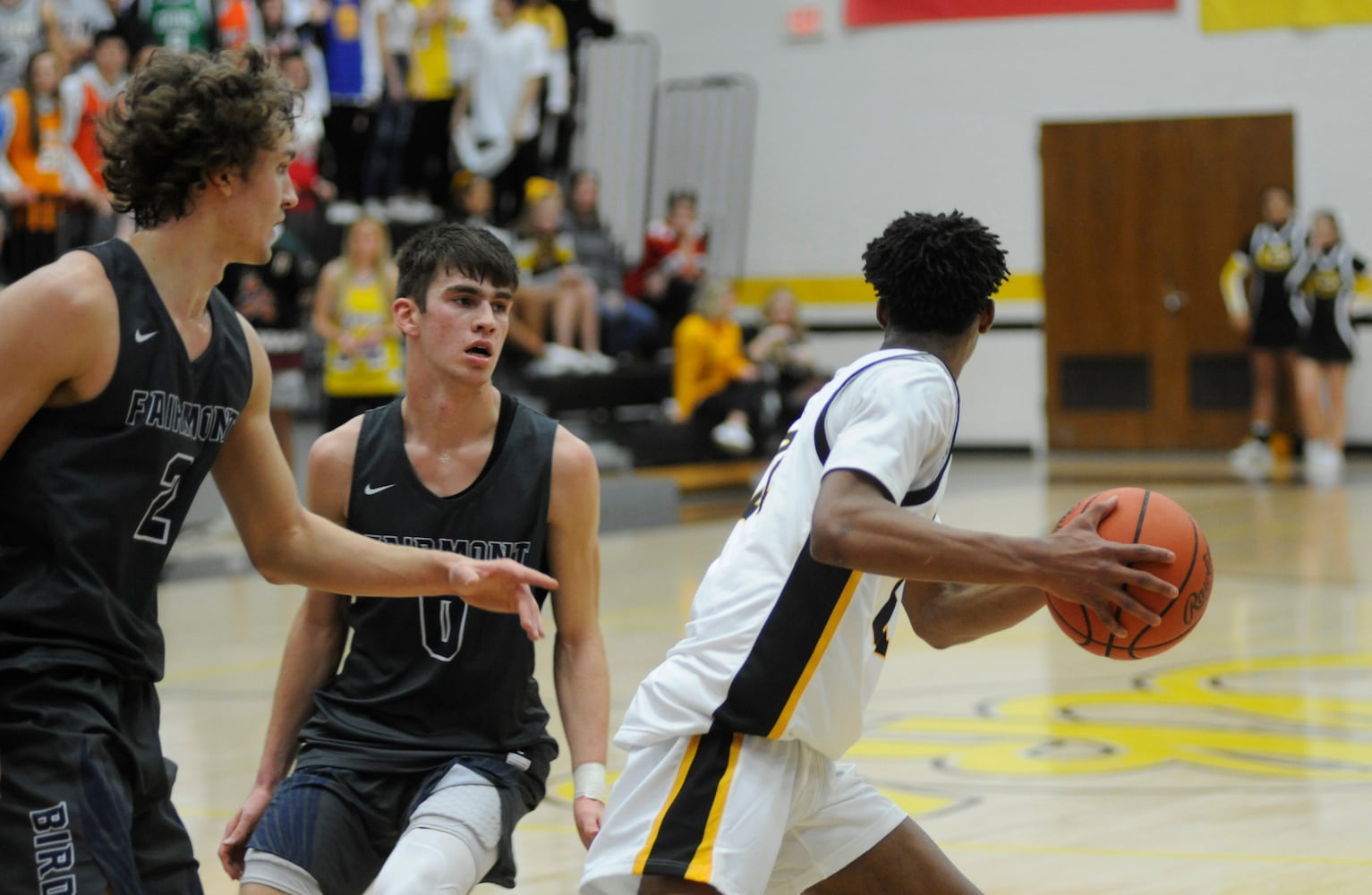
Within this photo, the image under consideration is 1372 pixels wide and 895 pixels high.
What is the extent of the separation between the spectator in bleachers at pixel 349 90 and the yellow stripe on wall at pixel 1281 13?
7.69m

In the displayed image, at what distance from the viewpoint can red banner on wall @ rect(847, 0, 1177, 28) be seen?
1703cm

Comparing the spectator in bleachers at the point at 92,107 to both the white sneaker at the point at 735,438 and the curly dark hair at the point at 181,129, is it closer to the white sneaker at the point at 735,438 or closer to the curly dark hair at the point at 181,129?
the white sneaker at the point at 735,438

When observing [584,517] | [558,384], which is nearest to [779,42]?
[558,384]

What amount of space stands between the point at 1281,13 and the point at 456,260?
14582mm

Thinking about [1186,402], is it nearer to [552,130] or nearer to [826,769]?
[552,130]

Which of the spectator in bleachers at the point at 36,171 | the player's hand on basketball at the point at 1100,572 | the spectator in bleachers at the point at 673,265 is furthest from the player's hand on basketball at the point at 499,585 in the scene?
the spectator in bleachers at the point at 673,265

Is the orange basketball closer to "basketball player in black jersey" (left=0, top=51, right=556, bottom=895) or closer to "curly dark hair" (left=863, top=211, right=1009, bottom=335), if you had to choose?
"curly dark hair" (left=863, top=211, right=1009, bottom=335)

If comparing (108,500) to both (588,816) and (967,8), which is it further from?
(967,8)

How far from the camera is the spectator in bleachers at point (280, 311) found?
11055 mm

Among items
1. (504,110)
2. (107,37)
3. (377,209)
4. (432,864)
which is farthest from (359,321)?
(432,864)

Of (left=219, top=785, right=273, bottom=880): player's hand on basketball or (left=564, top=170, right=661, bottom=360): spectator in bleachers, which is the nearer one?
(left=219, top=785, right=273, bottom=880): player's hand on basketball

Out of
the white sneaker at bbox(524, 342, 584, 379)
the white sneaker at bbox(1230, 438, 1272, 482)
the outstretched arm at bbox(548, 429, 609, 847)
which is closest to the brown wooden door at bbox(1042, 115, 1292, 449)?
the white sneaker at bbox(1230, 438, 1272, 482)

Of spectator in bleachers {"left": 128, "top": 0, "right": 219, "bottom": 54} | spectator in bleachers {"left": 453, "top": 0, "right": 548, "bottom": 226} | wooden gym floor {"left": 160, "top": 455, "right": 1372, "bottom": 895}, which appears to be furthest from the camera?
spectator in bleachers {"left": 453, "top": 0, "right": 548, "bottom": 226}

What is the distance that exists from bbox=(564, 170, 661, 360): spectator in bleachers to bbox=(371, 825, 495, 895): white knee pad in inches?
458
